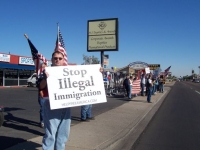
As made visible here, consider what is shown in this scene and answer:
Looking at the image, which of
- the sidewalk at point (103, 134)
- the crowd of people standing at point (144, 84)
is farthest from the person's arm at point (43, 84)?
the crowd of people standing at point (144, 84)

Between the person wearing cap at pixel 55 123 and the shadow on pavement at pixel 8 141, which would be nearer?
the person wearing cap at pixel 55 123

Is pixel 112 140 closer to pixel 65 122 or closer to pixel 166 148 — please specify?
pixel 166 148

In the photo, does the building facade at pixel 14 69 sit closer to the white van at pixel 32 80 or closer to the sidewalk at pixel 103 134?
the white van at pixel 32 80

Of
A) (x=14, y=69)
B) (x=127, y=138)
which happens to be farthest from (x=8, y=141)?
(x=14, y=69)

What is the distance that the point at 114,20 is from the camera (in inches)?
405

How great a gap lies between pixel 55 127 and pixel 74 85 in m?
0.86

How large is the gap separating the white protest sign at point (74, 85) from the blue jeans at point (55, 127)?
14cm

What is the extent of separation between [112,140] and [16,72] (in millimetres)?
28290

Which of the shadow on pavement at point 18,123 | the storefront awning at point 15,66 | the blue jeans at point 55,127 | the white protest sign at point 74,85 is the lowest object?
the shadow on pavement at point 18,123

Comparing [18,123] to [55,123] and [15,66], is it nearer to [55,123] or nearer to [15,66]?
[55,123]

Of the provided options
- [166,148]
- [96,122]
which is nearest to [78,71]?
[166,148]

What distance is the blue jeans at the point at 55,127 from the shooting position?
4008 mm

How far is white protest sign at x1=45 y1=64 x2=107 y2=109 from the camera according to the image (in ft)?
13.5

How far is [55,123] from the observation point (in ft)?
13.2
